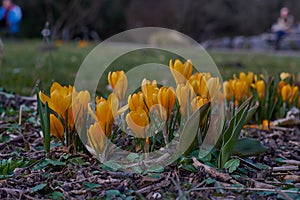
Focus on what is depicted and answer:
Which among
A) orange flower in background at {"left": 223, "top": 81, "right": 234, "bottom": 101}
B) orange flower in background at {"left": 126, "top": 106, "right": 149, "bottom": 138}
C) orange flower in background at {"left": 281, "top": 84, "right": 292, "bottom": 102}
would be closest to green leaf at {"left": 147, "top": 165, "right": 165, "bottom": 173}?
orange flower in background at {"left": 126, "top": 106, "right": 149, "bottom": 138}

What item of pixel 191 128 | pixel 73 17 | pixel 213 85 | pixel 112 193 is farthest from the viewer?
pixel 73 17

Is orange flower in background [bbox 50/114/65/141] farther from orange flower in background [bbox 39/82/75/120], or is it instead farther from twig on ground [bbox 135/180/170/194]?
twig on ground [bbox 135/180/170/194]

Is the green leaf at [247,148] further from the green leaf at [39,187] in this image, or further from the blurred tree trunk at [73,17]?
the blurred tree trunk at [73,17]

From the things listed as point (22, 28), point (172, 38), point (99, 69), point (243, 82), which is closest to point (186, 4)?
point (172, 38)

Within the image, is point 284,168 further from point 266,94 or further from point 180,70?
point 266,94

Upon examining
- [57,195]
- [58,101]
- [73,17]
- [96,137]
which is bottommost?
[57,195]

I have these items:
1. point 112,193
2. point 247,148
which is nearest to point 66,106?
point 112,193

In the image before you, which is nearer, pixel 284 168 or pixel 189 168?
pixel 189 168

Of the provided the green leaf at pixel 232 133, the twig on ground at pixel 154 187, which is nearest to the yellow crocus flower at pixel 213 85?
the green leaf at pixel 232 133
